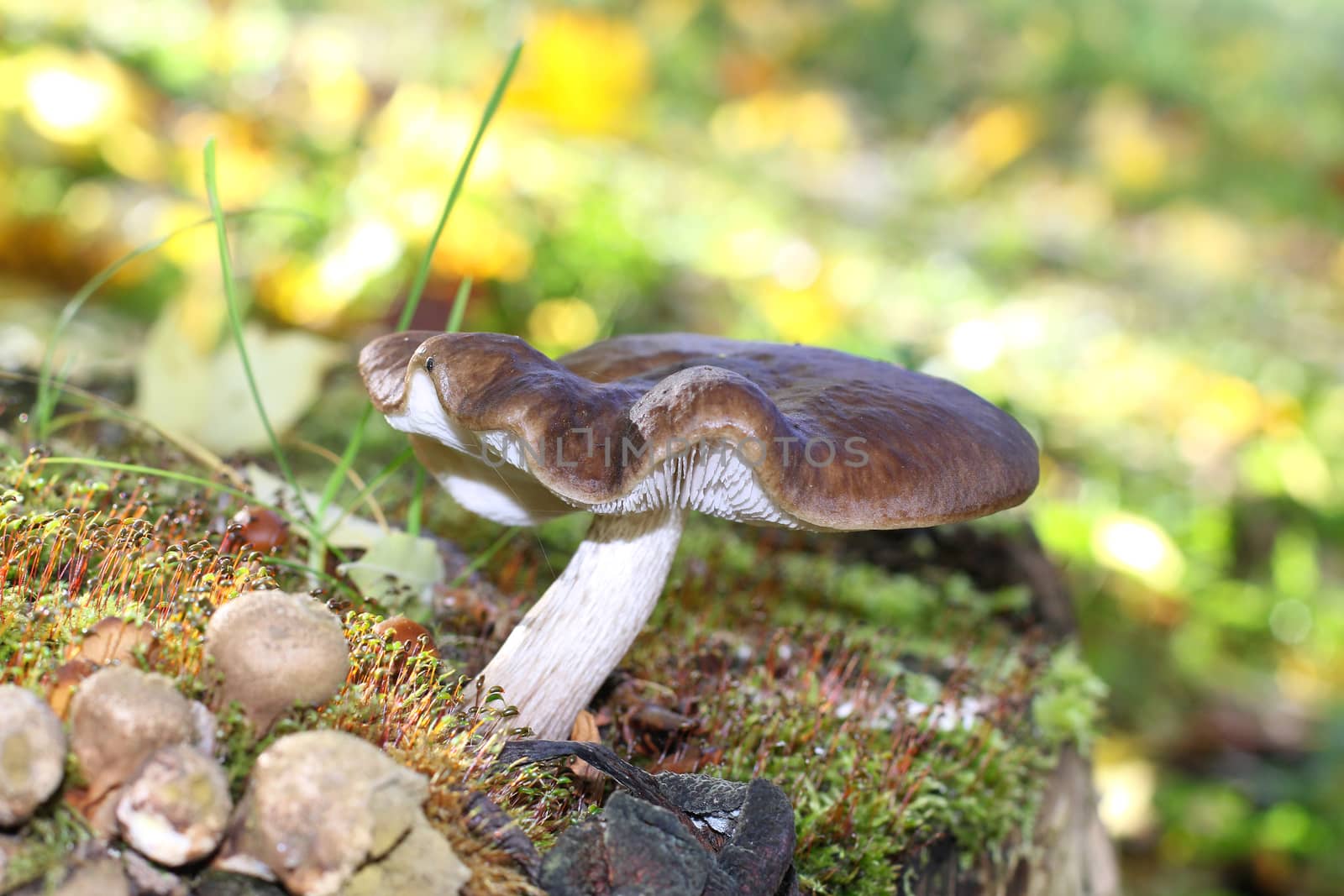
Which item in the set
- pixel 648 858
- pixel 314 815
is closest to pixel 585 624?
pixel 648 858

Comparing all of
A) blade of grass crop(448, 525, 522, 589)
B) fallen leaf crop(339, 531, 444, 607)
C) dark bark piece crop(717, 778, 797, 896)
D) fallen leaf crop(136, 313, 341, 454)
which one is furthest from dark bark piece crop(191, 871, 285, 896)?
fallen leaf crop(136, 313, 341, 454)

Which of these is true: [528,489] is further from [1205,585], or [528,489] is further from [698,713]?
[1205,585]

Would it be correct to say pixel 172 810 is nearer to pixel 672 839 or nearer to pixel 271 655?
pixel 271 655

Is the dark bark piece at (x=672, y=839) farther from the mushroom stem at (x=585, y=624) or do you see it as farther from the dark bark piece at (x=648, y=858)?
the mushroom stem at (x=585, y=624)

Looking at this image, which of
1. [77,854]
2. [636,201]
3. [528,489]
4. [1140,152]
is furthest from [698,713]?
[1140,152]

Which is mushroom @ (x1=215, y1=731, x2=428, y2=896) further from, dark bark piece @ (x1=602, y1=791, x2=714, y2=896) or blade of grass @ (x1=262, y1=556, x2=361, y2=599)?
blade of grass @ (x1=262, y1=556, x2=361, y2=599)

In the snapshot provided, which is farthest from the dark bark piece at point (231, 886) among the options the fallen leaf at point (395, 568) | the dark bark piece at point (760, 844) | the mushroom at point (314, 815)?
the fallen leaf at point (395, 568)
